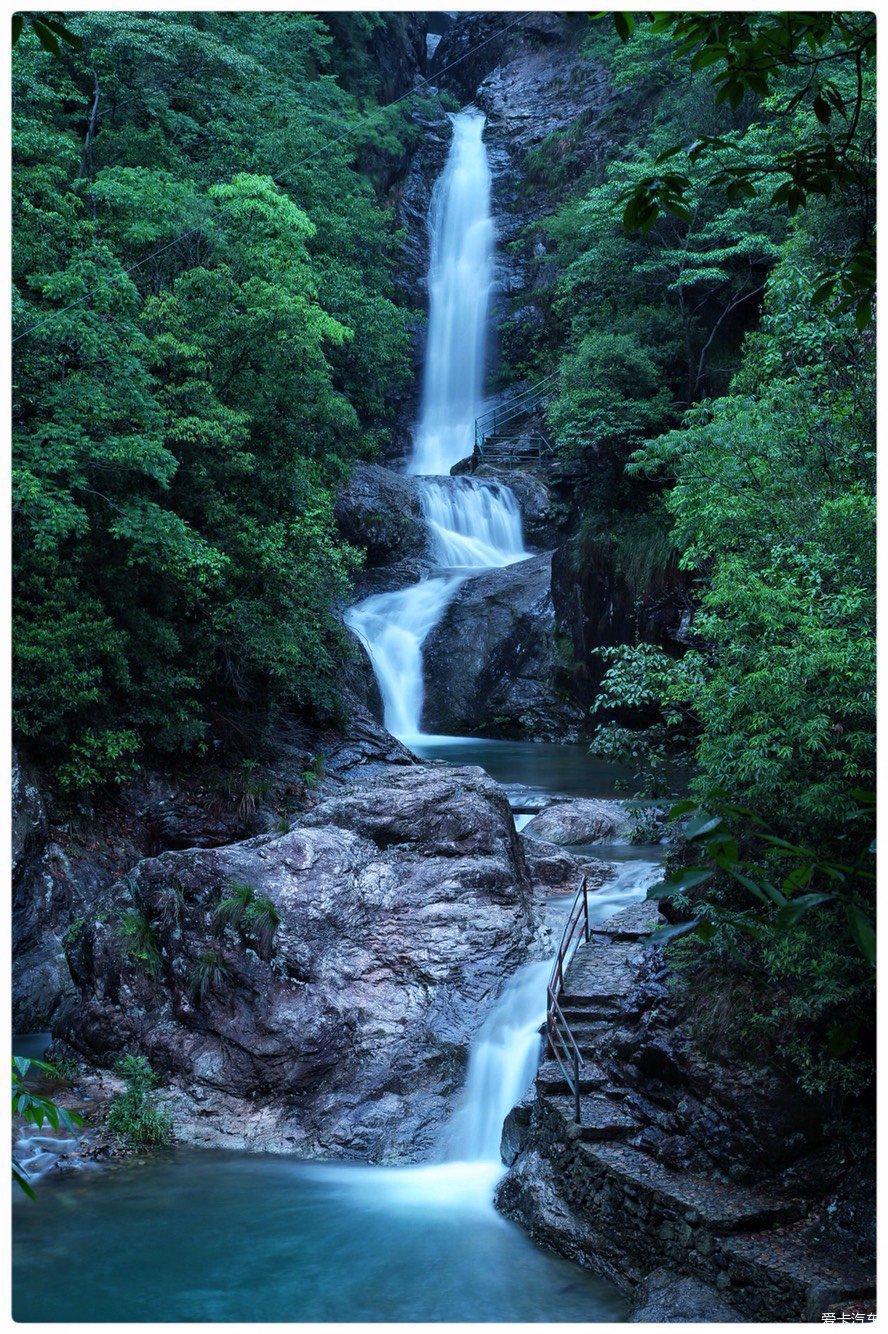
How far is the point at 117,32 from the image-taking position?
519 inches

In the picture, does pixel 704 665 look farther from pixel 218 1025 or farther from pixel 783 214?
pixel 783 214

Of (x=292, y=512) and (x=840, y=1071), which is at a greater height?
A: (x=292, y=512)

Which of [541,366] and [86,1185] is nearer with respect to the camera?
[86,1185]

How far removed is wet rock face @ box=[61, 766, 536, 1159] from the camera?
24.5ft

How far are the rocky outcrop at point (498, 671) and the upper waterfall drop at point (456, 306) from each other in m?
6.83

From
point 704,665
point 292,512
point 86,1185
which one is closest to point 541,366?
point 292,512

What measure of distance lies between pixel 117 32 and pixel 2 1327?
49.4 ft

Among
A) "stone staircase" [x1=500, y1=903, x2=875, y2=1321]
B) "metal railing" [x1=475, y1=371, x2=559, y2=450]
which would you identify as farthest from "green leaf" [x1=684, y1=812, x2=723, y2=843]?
"metal railing" [x1=475, y1=371, x2=559, y2=450]

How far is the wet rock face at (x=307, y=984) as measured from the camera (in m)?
7.46

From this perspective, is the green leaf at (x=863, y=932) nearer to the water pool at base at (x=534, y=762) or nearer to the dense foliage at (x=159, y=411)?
the dense foliage at (x=159, y=411)

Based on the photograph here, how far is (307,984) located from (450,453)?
19.9 metres

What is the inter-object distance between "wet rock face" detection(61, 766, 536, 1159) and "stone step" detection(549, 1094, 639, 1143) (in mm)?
1467

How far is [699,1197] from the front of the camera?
5.34 metres

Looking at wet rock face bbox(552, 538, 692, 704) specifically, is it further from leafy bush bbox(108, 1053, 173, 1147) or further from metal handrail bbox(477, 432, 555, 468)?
leafy bush bbox(108, 1053, 173, 1147)
